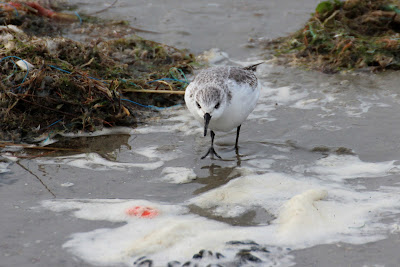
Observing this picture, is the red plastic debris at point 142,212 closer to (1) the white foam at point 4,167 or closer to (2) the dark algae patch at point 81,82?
(1) the white foam at point 4,167

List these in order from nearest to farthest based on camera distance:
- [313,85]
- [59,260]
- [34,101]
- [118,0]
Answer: [59,260], [34,101], [313,85], [118,0]

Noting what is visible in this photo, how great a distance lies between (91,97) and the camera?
6.14m

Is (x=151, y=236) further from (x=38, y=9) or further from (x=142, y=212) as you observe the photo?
(x=38, y=9)

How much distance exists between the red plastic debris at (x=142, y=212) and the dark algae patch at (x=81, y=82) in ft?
5.85

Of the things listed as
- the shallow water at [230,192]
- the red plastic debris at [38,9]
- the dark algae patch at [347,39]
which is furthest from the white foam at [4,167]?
the red plastic debris at [38,9]

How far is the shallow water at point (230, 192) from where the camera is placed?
3812 mm

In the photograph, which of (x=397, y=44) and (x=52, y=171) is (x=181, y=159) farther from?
(x=397, y=44)

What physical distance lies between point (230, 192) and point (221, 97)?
2.84 feet

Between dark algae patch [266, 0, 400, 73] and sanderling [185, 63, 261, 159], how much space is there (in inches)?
91.5

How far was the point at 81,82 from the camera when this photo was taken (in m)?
6.24

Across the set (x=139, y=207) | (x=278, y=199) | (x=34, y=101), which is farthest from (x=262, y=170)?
(x=34, y=101)

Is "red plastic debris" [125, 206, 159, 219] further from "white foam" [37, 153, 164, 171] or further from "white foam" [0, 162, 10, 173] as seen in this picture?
"white foam" [0, 162, 10, 173]

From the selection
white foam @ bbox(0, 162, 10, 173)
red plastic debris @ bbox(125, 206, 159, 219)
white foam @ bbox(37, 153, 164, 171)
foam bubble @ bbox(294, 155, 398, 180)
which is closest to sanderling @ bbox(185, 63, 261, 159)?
white foam @ bbox(37, 153, 164, 171)

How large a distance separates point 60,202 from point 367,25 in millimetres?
5503
